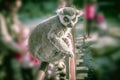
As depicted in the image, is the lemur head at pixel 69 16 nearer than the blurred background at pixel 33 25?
No

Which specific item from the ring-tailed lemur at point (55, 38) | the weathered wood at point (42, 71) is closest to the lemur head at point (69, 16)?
the ring-tailed lemur at point (55, 38)

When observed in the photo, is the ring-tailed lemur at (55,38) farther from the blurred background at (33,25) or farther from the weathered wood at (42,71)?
the blurred background at (33,25)

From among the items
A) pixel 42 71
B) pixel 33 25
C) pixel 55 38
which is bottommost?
pixel 33 25

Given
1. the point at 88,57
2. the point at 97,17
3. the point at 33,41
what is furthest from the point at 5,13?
the point at 88,57

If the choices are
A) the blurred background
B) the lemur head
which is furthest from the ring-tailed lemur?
the blurred background

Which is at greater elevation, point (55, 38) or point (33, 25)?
point (55, 38)

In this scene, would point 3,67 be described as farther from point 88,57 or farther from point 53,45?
point 88,57

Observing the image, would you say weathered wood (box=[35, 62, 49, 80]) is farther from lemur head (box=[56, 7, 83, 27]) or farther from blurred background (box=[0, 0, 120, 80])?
blurred background (box=[0, 0, 120, 80])

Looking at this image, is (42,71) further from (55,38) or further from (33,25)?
(33,25)

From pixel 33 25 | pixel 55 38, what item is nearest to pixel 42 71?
pixel 55 38
